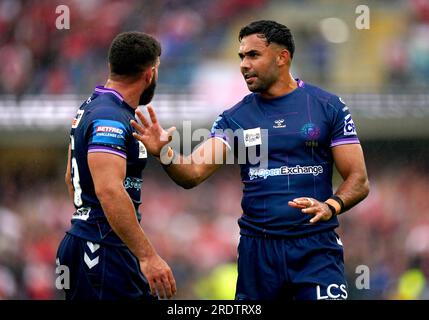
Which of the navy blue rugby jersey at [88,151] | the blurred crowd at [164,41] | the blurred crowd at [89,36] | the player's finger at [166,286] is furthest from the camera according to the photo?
the blurred crowd at [164,41]

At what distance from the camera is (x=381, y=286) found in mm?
13359

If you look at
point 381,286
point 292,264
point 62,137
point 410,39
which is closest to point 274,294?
point 292,264

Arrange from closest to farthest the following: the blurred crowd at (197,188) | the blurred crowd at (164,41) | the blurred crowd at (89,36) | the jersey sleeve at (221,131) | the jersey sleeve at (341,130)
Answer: the jersey sleeve at (341,130) → the jersey sleeve at (221,131) → the blurred crowd at (197,188) → the blurred crowd at (89,36) → the blurred crowd at (164,41)


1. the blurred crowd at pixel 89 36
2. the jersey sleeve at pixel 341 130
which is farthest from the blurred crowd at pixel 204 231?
the jersey sleeve at pixel 341 130

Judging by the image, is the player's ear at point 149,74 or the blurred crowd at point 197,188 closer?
the player's ear at point 149,74

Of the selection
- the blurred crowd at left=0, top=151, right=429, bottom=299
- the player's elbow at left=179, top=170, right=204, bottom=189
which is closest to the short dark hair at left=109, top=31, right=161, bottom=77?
the player's elbow at left=179, top=170, right=204, bottom=189

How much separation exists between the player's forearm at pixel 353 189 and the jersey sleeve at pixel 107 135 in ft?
4.36

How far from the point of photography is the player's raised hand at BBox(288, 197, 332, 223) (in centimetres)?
587

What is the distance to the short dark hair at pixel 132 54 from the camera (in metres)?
6.05

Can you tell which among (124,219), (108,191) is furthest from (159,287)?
(108,191)

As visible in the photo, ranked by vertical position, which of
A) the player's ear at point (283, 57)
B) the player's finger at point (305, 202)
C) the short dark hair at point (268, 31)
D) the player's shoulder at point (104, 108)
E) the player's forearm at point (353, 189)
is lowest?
the player's finger at point (305, 202)

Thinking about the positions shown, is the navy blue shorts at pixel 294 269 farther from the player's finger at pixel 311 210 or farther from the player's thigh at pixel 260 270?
the player's finger at pixel 311 210

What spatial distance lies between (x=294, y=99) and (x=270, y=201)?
663mm

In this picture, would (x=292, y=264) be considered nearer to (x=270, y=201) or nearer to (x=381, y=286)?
(x=270, y=201)
